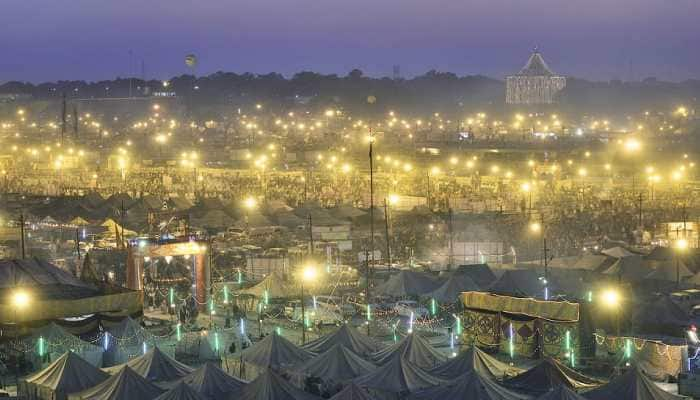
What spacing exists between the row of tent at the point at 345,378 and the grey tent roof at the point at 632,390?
11 millimetres

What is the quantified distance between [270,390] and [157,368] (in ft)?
7.94

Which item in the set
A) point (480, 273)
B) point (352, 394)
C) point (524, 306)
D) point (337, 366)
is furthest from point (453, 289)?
point (352, 394)

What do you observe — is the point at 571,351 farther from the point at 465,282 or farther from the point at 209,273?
the point at 209,273

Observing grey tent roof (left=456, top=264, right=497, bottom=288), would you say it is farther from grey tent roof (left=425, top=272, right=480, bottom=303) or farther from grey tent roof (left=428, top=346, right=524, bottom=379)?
grey tent roof (left=428, top=346, right=524, bottom=379)

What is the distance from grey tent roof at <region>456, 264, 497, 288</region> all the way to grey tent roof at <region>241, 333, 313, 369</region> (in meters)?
7.22

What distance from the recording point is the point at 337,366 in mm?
13000

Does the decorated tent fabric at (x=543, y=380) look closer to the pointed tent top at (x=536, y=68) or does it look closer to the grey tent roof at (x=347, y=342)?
the grey tent roof at (x=347, y=342)

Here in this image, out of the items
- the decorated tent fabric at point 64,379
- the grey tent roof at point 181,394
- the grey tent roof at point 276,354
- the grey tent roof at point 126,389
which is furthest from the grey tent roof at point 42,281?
the grey tent roof at point 181,394

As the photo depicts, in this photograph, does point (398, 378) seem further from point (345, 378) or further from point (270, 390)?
point (270, 390)

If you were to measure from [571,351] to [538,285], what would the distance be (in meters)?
4.85

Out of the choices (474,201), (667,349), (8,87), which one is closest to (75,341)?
(667,349)

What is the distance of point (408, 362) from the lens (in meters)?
12.4

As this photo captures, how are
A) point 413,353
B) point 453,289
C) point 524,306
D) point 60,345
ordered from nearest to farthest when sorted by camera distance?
point 413,353 < point 60,345 < point 524,306 < point 453,289

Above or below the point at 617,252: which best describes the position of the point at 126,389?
below
